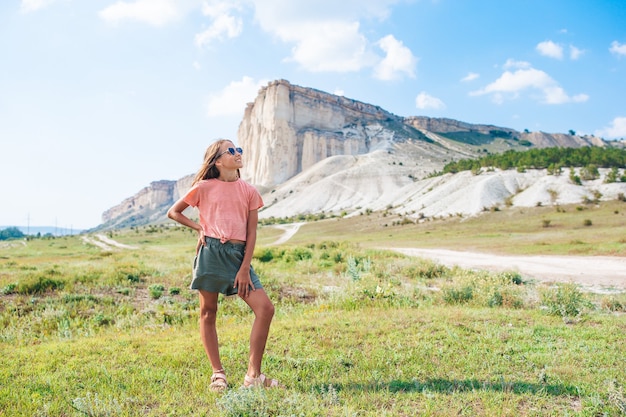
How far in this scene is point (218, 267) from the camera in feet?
13.7

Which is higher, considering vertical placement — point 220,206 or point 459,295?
point 220,206

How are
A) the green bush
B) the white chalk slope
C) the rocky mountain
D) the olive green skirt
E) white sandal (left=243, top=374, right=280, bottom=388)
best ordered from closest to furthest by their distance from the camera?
white sandal (left=243, top=374, right=280, bottom=388)
the olive green skirt
the green bush
the white chalk slope
the rocky mountain

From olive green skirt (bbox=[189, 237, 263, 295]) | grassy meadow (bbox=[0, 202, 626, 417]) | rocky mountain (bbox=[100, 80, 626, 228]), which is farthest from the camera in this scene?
rocky mountain (bbox=[100, 80, 626, 228])

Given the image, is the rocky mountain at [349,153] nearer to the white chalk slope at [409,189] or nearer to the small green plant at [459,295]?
the white chalk slope at [409,189]

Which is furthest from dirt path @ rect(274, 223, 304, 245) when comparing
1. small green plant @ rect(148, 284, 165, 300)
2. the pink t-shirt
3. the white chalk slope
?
the pink t-shirt

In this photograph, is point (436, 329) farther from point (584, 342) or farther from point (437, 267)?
point (437, 267)

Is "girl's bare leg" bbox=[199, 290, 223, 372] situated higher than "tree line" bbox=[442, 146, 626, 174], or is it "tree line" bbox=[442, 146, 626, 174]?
"tree line" bbox=[442, 146, 626, 174]

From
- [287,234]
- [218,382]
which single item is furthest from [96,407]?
[287,234]

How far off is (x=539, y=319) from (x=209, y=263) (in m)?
5.60

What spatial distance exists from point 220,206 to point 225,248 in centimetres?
Answer: 42

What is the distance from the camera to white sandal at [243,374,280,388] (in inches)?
160

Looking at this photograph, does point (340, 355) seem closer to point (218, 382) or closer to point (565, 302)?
point (218, 382)

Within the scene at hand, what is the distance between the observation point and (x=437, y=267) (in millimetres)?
14914

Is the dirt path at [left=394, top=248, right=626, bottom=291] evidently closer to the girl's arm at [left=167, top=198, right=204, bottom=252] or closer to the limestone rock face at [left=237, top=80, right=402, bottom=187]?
the girl's arm at [left=167, top=198, right=204, bottom=252]
